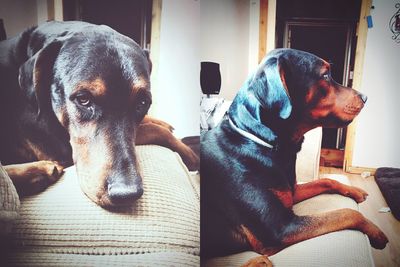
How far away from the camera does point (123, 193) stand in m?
1.42

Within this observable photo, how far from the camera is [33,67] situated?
1328mm

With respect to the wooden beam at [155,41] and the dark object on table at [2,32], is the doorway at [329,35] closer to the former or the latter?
the wooden beam at [155,41]

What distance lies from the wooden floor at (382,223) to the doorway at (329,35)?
0.78 feet

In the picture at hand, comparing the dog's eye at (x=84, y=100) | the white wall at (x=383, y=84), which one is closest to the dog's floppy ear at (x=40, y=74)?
the dog's eye at (x=84, y=100)

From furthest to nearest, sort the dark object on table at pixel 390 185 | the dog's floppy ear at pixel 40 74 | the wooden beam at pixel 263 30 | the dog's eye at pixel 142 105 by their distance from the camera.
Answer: the wooden beam at pixel 263 30 → the dark object on table at pixel 390 185 → the dog's eye at pixel 142 105 → the dog's floppy ear at pixel 40 74

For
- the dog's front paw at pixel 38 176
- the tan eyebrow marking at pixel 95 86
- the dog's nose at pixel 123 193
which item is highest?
the tan eyebrow marking at pixel 95 86

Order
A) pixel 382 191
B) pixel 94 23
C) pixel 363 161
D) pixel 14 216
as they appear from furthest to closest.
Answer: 1. pixel 363 161
2. pixel 382 191
3. pixel 94 23
4. pixel 14 216

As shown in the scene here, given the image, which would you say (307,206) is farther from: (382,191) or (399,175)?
(399,175)

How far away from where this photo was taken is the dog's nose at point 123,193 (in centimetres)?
140

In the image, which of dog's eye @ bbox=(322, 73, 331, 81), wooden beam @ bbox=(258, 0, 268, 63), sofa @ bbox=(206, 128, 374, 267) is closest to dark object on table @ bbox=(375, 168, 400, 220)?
sofa @ bbox=(206, 128, 374, 267)

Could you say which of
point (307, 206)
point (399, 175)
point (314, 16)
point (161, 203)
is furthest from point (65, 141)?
point (399, 175)

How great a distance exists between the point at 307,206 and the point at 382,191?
35 cm

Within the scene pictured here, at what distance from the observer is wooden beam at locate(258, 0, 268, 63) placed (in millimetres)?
1688

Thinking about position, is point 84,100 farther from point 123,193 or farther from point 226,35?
point 226,35
